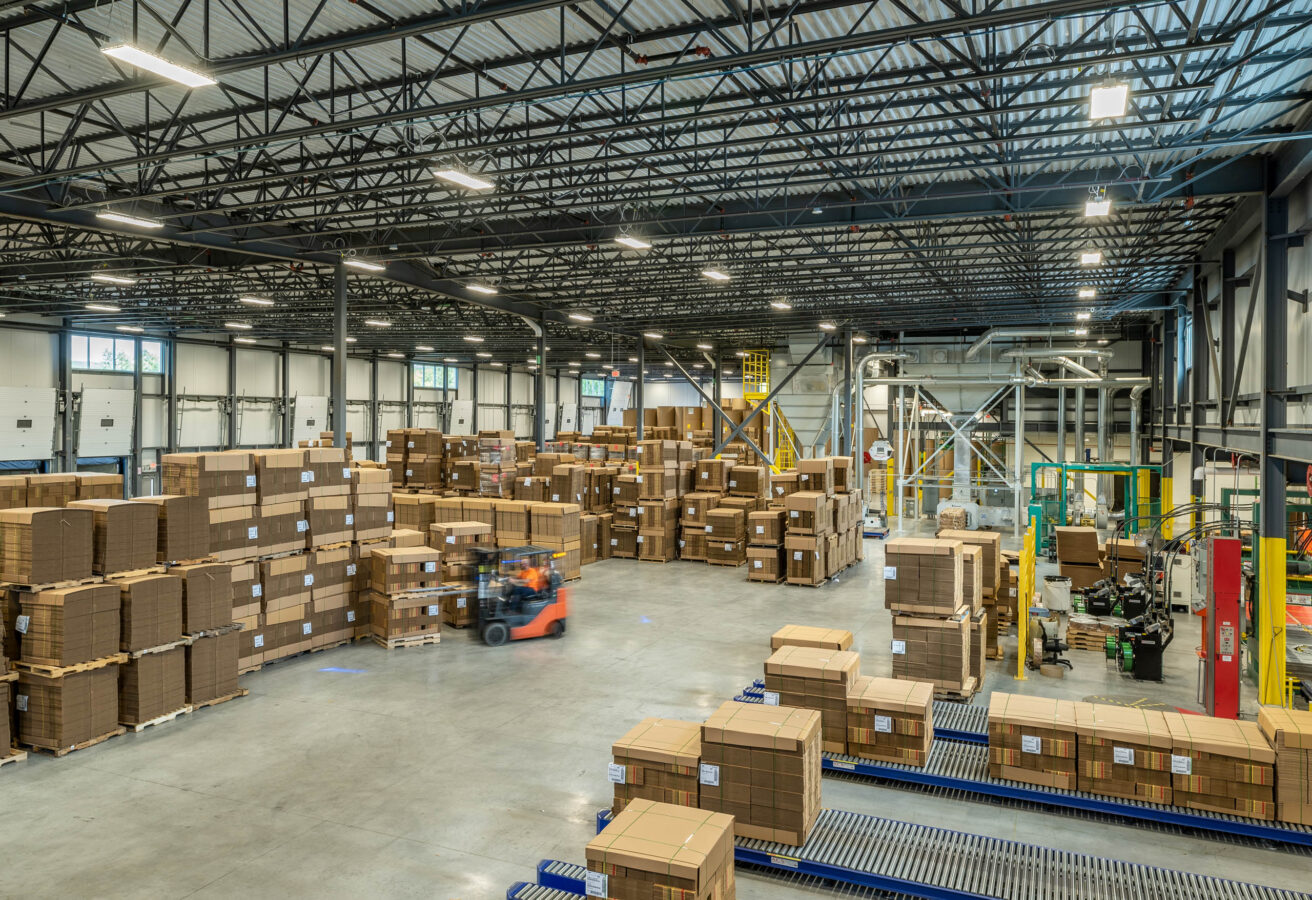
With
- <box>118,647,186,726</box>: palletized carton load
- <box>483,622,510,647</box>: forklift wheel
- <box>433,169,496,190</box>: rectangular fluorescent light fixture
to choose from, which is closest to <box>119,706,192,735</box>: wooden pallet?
<box>118,647,186,726</box>: palletized carton load

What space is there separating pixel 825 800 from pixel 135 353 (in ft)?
101

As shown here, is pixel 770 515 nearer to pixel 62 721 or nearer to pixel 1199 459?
pixel 1199 459

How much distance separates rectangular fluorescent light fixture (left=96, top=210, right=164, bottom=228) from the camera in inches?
480

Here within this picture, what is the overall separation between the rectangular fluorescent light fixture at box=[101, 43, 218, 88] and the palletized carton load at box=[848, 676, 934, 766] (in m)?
7.72

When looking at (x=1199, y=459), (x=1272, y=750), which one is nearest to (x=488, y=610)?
(x=1272, y=750)

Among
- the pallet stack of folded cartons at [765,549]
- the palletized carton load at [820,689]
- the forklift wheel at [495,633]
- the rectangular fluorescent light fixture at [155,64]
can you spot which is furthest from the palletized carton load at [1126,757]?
the pallet stack of folded cartons at [765,549]

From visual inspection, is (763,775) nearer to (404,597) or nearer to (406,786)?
(406,786)

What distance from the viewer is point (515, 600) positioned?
11.6 metres

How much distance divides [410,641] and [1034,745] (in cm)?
822

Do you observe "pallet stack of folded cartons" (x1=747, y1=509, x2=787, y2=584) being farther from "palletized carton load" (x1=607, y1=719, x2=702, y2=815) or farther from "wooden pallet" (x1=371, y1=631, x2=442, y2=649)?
"palletized carton load" (x1=607, y1=719, x2=702, y2=815)

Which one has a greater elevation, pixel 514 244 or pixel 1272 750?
pixel 514 244

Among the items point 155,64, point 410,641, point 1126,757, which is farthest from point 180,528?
point 1126,757

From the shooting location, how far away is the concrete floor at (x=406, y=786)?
554 centimetres

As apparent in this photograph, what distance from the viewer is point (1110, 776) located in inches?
249
